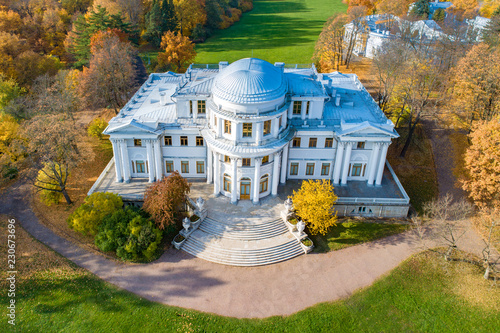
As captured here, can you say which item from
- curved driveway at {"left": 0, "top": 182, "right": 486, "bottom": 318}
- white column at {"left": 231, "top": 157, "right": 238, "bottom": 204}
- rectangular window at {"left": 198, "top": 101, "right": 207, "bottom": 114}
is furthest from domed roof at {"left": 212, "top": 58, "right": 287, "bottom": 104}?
curved driveway at {"left": 0, "top": 182, "right": 486, "bottom": 318}

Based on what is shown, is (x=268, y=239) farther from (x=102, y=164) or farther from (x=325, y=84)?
(x=102, y=164)

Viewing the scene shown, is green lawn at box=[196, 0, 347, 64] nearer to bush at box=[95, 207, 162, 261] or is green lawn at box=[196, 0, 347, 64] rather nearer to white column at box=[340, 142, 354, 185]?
white column at box=[340, 142, 354, 185]

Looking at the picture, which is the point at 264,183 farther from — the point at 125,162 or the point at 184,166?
the point at 125,162

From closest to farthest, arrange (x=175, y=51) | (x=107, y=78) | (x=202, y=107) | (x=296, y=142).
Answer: (x=202, y=107), (x=296, y=142), (x=107, y=78), (x=175, y=51)

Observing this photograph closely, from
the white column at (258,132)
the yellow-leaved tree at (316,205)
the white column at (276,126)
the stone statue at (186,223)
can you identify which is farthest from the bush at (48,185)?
the yellow-leaved tree at (316,205)

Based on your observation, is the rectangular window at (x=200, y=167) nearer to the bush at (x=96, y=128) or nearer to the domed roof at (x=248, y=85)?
the domed roof at (x=248, y=85)

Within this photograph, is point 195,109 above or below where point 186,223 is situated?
above

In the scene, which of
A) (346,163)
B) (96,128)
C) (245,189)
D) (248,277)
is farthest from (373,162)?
(96,128)
